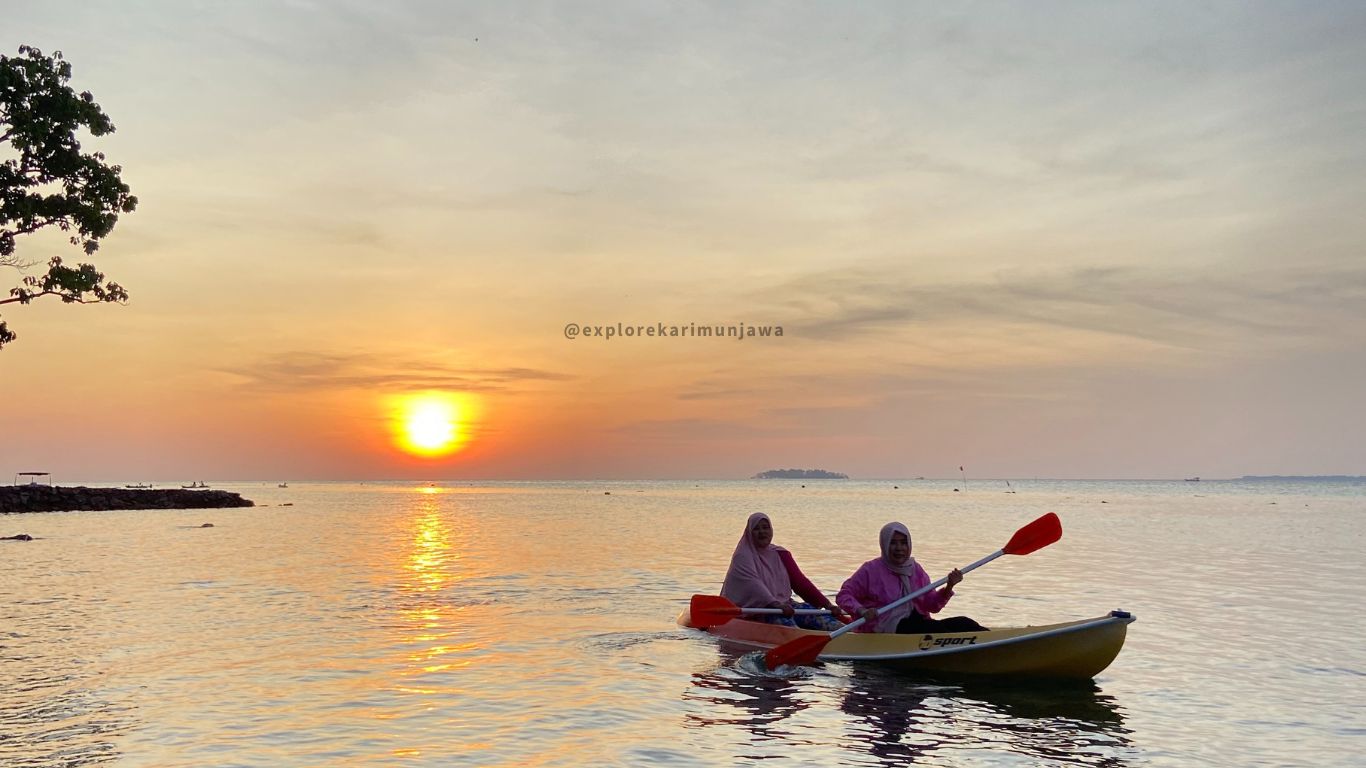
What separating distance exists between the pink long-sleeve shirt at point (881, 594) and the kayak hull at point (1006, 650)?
56 cm

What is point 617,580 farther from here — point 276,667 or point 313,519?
point 313,519

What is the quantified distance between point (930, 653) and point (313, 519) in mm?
64699

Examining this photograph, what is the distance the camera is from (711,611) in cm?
1781

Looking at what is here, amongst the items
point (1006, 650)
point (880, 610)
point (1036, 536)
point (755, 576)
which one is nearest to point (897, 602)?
point (880, 610)

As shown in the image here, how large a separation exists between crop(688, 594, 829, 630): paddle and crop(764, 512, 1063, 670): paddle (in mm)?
1649

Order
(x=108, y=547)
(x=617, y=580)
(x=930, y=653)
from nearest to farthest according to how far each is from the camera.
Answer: (x=930, y=653) → (x=617, y=580) → (x=108, y=547)

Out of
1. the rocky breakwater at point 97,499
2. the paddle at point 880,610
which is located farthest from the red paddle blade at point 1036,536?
the rocky breakwater at point 97,499

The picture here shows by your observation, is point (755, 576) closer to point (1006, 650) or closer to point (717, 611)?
point (717, 611)

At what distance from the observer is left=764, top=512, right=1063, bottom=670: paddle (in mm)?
14906

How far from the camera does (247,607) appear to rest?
22.3m

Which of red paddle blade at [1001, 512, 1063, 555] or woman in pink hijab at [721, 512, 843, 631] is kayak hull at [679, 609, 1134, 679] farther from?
woman in pink hijab at [721, 512, 843, 631]

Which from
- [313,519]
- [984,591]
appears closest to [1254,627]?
[984,591]

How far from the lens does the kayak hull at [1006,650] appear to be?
13344mm

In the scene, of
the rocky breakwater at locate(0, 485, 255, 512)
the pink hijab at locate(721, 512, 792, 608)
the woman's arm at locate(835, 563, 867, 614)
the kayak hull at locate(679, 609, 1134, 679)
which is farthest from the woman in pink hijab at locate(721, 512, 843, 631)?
the rocky breakwater at locate(0, 485, 255, 512)
